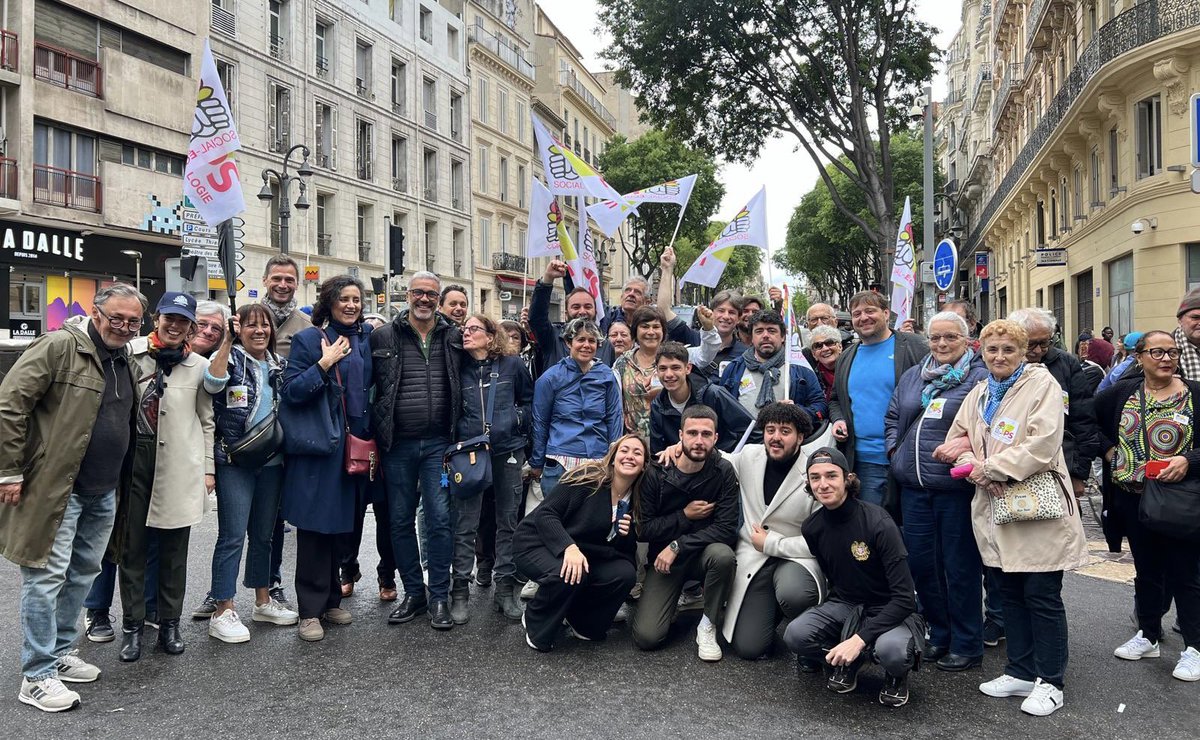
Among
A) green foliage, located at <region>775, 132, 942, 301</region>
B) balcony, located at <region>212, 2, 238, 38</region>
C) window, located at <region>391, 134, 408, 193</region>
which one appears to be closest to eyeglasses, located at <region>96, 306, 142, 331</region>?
balcony, located at <region>212, 2, 238, 38</region>

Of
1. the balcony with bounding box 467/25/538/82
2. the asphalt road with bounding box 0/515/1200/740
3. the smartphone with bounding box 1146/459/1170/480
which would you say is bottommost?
the asphalt road with bounding box 0/515/1200/740

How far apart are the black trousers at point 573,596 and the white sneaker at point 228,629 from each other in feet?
5.48

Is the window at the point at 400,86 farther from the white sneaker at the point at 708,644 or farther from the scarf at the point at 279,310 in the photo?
the white sneaker at the point at 708,644

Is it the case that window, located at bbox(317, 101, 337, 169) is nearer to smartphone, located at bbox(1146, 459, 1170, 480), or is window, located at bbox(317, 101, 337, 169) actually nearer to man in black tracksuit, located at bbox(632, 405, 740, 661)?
man in black tracksuit, located at bbox(632, 405, 740, 661)

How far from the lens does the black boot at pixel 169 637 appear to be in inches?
202

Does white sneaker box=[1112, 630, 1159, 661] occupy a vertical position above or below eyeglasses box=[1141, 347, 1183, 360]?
below

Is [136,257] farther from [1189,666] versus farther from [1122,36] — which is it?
[1189,666]

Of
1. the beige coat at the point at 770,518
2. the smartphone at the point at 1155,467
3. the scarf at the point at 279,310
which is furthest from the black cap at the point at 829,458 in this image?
the scarf at the point at 279,310

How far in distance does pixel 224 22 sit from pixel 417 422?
25.7 m

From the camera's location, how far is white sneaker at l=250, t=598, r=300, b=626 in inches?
225

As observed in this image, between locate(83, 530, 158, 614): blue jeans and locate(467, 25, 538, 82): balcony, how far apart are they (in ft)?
127

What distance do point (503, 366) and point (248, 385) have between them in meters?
1.62

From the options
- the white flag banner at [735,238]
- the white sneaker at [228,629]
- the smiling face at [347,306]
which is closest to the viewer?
the white sneaker at [228,629]

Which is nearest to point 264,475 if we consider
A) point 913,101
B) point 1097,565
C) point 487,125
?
point 1097,565
